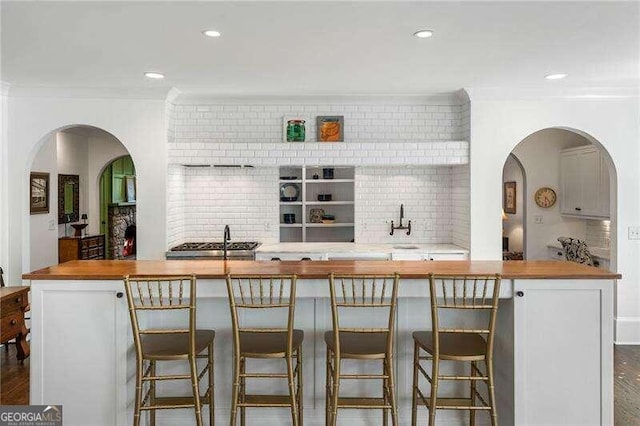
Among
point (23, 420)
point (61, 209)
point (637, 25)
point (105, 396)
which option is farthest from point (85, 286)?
point (61, 209)

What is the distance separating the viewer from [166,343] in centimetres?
292

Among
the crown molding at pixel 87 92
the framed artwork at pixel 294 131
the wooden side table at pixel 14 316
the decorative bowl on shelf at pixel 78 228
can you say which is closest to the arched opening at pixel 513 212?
the framed artwork at pixel 294 131

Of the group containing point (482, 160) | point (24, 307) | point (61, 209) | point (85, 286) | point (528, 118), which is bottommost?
point (24, 307)

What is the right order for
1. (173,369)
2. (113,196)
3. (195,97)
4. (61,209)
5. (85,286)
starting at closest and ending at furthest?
1. (85,286)
2. (173,369)
3. (195,97)
4. (61,209)
5. (113,196)

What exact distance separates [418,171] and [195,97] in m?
2.72

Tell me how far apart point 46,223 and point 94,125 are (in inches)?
88.9

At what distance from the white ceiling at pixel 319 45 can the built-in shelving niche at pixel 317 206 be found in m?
1.31

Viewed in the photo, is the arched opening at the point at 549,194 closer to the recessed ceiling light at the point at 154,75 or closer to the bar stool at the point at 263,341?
the recessed ceiling light at the point at 154,75

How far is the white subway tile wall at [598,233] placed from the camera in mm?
6781

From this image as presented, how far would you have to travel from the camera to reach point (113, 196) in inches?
369

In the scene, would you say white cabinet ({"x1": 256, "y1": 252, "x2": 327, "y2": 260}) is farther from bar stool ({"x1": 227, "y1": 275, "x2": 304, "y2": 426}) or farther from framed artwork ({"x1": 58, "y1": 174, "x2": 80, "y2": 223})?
framed artwork ({"x1": 58, "y1": 174, "x2": 80, "y2": 223})

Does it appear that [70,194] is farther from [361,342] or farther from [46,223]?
[361,342]

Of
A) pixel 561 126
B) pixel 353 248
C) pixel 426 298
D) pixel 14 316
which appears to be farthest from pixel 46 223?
pixel 561 126

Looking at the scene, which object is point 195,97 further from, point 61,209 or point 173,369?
point 61,209
